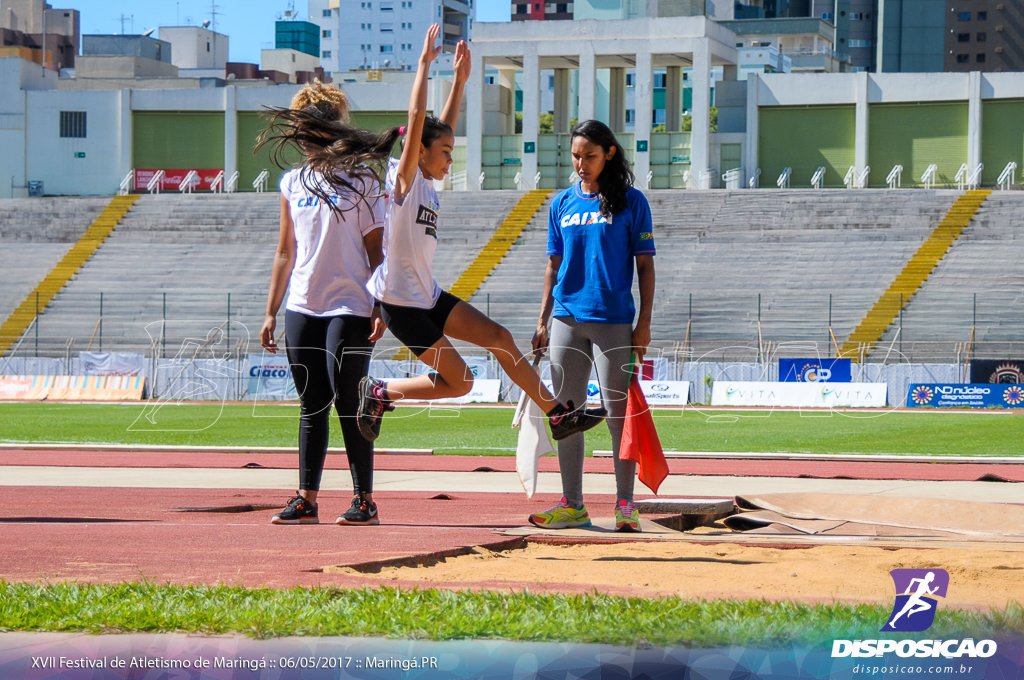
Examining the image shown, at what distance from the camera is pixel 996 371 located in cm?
3198

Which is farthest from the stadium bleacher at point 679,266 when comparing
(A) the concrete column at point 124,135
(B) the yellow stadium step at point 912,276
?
(A) the concrete column at point 124,135

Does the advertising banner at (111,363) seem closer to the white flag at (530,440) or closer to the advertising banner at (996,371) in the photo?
the advertising banner at (996,371)

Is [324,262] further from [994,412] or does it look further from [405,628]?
[994,412]

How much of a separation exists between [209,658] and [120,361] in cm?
3446

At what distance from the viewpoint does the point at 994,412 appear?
2938cm

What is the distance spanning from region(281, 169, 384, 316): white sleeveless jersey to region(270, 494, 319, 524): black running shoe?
3.61ft

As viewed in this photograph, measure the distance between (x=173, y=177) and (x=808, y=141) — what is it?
93.2 ft

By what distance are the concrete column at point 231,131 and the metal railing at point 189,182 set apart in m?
1.33

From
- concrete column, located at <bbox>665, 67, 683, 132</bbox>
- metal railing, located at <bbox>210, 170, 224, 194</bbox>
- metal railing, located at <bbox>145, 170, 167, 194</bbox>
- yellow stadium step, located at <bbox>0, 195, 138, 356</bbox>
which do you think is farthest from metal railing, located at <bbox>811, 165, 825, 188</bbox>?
metal railing, located at <bbox>145, 170, 167, 194</bbox>

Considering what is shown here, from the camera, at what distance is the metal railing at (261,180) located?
55.9m

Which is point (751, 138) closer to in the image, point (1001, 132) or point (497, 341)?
point (1001, 132)

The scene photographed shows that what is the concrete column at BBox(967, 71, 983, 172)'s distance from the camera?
171 ft

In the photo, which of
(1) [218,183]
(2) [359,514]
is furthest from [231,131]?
(2) [359,514]

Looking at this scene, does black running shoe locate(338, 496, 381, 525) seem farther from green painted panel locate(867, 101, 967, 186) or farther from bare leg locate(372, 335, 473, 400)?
green painted panel locate(867, 101, 967, 186)
